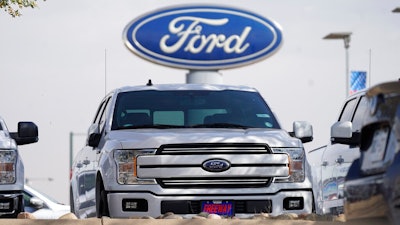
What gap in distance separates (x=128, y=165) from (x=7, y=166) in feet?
6.47

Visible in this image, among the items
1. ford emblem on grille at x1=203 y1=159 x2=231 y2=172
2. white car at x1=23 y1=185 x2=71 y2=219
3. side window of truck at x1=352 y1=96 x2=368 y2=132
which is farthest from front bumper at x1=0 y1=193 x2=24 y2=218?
white car at x1=23 y1=185 x2=71 y2=219

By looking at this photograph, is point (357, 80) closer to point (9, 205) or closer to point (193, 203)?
point (9, 205)

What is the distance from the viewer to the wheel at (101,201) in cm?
1444

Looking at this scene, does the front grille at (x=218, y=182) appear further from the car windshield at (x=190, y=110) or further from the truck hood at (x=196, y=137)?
the car windshield at (x=190, y=110)

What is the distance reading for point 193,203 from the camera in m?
14.4

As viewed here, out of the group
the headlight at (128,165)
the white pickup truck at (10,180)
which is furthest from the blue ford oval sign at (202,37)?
the headlight at (128,165)

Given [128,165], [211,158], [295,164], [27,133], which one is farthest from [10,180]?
[295,164]

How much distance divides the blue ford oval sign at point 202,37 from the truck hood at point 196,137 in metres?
27.6

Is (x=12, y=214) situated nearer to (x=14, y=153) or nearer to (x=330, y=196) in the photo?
(x=14, y=153)

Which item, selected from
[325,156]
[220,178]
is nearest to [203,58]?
[325,156]

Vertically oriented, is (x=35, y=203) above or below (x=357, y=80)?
below

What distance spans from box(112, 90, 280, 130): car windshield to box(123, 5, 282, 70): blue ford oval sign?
1048 inches

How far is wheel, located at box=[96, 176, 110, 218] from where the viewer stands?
1444cm

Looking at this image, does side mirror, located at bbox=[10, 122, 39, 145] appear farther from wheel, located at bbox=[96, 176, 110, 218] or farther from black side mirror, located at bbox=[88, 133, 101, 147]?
wheel, located at bbox=[96, 176, 110, 218]
